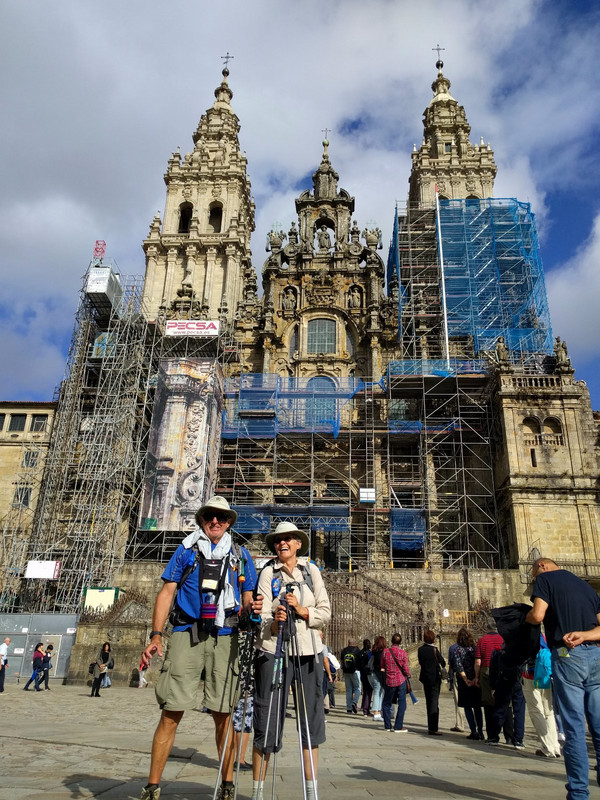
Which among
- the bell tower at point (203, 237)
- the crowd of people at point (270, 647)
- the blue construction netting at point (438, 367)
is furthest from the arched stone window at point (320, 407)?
the crowd of people at point (270, 647)

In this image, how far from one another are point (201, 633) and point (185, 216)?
4156cm

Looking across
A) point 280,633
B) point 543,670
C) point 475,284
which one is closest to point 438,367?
point 475,284

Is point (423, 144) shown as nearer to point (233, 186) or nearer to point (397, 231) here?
point (397, 231)

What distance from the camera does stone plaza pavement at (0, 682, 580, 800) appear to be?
15.7 ft

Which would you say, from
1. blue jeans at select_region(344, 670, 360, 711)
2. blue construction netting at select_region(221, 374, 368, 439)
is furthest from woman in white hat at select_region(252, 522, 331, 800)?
blue construction netting at select_region(221, 374, 368, 439)

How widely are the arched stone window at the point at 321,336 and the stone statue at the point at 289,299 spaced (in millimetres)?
1422

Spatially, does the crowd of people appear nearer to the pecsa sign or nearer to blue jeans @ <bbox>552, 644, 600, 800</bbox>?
blue jeans @ <bbox>552, 644, 600, 800</bbox>

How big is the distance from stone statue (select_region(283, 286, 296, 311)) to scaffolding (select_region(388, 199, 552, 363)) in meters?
6.16

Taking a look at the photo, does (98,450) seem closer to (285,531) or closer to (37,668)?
(37,668)

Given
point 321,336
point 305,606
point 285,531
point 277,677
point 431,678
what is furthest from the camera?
point 321,336

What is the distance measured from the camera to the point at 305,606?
4816 mm

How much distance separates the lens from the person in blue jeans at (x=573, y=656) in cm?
427

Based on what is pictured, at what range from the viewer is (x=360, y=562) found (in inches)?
1117

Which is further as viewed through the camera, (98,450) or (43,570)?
(98,450)
